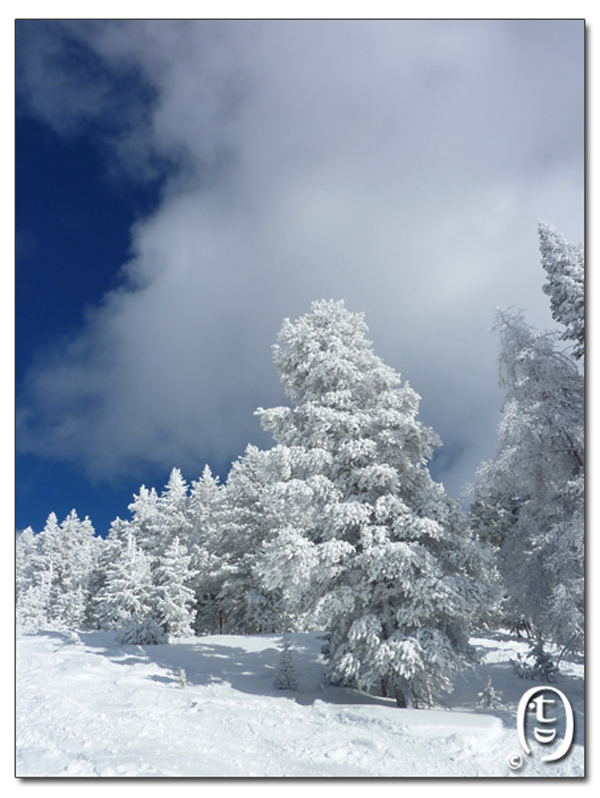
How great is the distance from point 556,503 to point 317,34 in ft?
39.8

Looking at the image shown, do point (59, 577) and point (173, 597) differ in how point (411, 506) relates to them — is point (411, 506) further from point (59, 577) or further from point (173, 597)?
point (59, 577)

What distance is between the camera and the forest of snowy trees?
10148 mm

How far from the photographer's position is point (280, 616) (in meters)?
23.5

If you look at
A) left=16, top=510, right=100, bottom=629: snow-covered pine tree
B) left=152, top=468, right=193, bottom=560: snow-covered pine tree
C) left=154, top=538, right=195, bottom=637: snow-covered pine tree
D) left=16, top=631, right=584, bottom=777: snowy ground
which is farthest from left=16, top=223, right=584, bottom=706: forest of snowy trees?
left=16, top=510, right=100, bottom=629: snow-covered pine tree

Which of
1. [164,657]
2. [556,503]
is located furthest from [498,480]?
[164,657]

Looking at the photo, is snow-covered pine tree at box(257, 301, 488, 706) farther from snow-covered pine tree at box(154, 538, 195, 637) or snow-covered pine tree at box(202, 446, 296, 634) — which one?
snow-covered pine tree at box(202, 446, 296, 634)

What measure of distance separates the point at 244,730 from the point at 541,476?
872 centimetres

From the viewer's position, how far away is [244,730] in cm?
854

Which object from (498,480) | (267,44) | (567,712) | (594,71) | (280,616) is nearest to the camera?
(567,712)

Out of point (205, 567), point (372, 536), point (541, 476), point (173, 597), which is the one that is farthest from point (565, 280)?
point (205, 567)

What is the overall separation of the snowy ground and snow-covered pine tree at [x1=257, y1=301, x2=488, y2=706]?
1137 mm

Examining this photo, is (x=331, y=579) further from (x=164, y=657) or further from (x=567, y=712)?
(x=164, y=657)

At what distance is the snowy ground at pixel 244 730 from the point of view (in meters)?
7.15

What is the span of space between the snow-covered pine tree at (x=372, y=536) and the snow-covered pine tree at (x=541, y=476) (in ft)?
5.52
